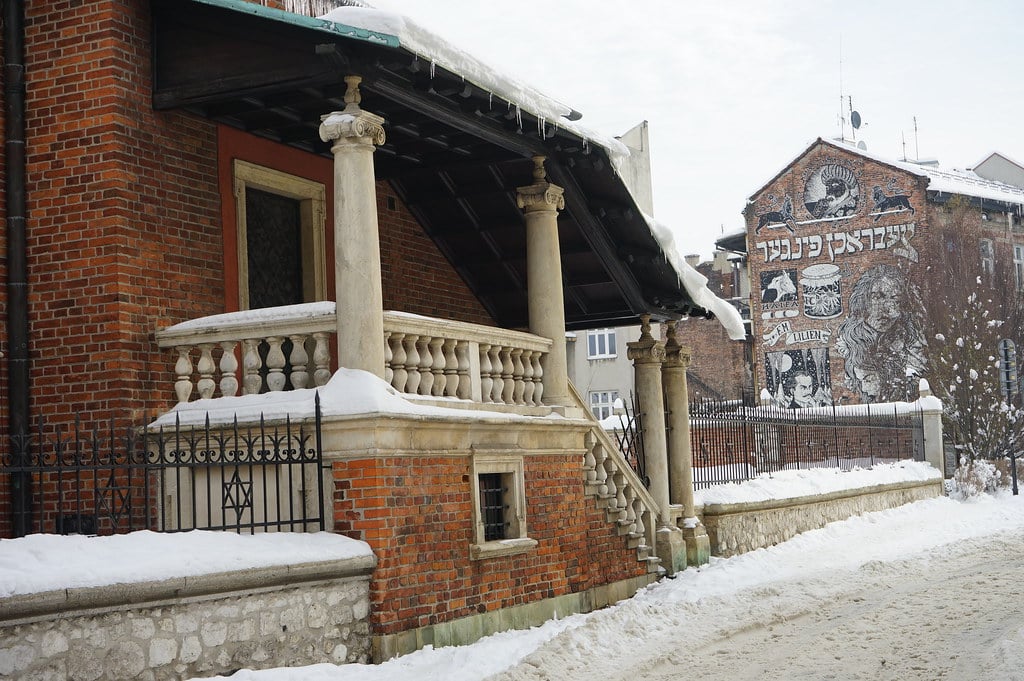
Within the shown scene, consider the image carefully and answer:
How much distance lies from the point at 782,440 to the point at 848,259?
28791 mm

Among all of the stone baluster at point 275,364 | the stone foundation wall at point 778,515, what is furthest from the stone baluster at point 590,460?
the stone baluster at point 275,364

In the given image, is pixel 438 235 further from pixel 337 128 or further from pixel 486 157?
pixel 337 128

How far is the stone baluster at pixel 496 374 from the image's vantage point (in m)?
12.1

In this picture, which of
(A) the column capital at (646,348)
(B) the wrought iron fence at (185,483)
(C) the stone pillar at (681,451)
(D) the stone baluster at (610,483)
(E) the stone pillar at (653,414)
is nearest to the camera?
(B) the wrought iron fence at (185,483)

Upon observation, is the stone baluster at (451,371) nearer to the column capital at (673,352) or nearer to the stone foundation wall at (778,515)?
the column capital at (673,352)

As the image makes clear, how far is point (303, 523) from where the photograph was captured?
9922mm

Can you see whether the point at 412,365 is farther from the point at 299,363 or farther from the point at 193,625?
the point at 193,625

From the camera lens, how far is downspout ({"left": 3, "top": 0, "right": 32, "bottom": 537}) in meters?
10.9

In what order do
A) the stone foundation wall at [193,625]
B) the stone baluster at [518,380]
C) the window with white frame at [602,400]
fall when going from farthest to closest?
the window with white frame at [602,400], the stone baluster at [518,380], the stone foundation wall at [193,625]

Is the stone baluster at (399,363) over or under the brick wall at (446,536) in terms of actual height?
over

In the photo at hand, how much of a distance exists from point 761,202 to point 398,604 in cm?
4243

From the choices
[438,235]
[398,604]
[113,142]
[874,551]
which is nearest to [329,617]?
[398,604]

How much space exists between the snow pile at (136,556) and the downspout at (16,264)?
9.23 ft

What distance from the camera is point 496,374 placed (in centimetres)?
1222
